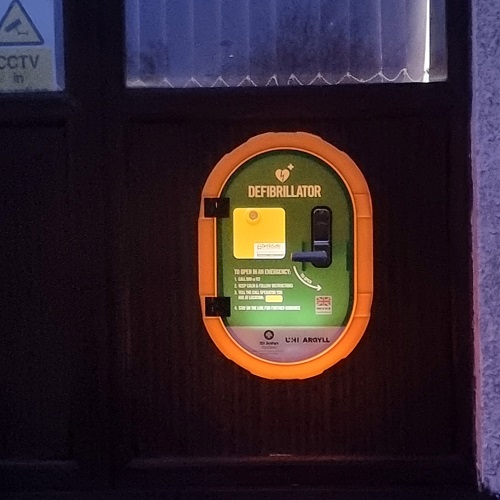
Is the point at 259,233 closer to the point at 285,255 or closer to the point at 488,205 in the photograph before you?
the point at 285,255

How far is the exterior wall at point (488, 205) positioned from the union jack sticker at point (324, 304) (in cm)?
60

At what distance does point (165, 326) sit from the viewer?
127 inches

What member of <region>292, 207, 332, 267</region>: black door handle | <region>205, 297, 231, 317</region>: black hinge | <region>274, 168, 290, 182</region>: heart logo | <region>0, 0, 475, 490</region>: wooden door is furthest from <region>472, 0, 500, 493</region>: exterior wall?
<region>205, 297, 231, 317</region>: black hinge

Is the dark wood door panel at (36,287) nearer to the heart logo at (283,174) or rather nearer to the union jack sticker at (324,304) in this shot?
the heart logo at (283,174)

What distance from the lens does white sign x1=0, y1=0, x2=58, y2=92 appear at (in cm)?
320

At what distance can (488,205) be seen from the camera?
303 cm

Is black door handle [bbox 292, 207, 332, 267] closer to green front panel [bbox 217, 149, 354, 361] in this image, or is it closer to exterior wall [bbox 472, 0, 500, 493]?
green front panel [bbox 217, 149, 354, 361]

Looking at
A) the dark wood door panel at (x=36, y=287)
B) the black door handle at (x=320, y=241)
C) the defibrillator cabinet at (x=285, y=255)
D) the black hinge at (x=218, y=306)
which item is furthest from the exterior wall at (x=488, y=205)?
the dark wood door panel at (x=36, y=287)

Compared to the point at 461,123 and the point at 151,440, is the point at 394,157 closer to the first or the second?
the point at 461,123

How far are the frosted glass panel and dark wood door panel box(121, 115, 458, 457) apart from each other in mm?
203

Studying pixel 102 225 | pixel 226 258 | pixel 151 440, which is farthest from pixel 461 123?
pixel 151 440

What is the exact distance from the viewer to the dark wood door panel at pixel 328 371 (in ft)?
10.4

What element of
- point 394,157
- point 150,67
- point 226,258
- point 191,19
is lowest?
point 226,258

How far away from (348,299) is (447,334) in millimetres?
448
